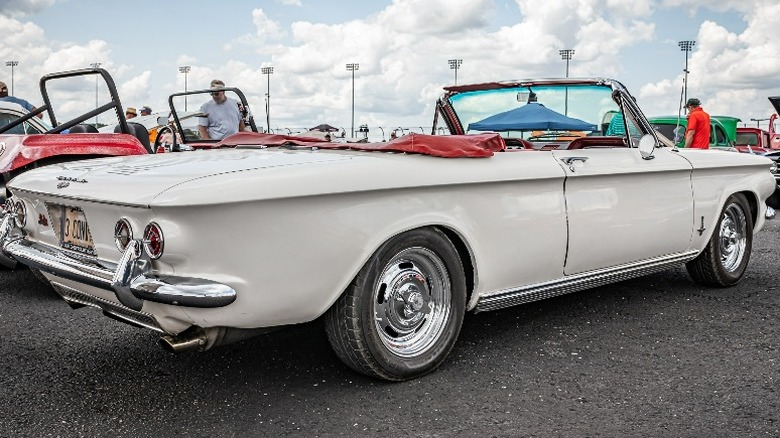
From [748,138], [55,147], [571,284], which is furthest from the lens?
[748,138]

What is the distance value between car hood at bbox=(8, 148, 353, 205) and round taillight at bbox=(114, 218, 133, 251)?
8cm

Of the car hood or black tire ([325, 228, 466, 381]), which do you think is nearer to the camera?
the car hood

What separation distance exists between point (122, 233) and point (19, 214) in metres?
1.04

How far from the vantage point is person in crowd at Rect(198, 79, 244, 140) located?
712 cm

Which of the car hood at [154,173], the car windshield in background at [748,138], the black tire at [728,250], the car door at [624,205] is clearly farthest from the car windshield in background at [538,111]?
the car windshield in background at [748,138]

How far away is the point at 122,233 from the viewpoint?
2.91 m

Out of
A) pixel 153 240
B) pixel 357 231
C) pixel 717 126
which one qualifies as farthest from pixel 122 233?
pixel 717 126

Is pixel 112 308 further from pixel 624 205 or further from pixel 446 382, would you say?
pixel 624 205

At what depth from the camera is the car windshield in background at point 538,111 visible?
496 centimetres

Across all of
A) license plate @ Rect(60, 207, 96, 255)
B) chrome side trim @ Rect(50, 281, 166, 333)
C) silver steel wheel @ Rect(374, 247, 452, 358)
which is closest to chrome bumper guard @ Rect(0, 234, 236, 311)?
chrome side trim @ Rect(50, 281, 166, 333)

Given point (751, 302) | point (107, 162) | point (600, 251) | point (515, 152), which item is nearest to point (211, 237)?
point (107, 162)

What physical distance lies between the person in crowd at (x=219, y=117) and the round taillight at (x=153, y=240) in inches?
169

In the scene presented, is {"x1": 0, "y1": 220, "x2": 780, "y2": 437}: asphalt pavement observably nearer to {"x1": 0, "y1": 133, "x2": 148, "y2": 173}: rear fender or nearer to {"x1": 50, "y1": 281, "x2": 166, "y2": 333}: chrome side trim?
{"x1": 50, "y1": 281, "x2": 166, "y2": 333}: chrome side trim

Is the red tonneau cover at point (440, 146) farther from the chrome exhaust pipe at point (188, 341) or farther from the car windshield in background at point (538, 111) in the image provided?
the car windshield in background at point (538, 111)
